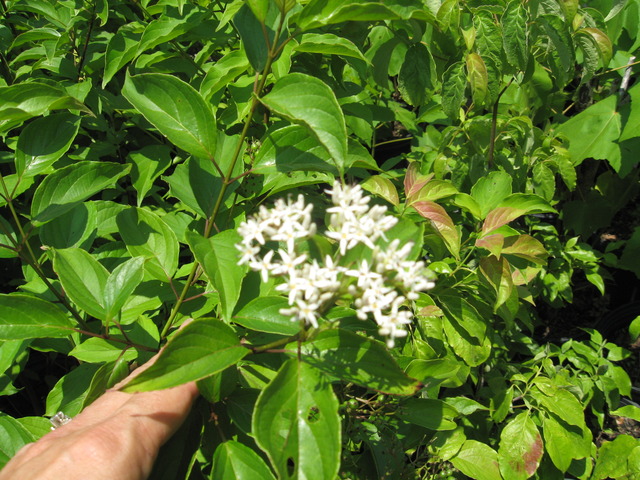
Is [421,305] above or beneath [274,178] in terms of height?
beneath

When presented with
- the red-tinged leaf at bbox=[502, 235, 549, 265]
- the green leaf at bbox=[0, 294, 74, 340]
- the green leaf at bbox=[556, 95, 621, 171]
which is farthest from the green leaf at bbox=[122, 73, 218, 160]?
the green leaf at bbox=[556, 95, 621, 171]

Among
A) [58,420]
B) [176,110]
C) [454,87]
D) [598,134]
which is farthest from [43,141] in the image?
[598,134]

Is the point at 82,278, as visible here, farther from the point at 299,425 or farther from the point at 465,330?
the point at 465,330

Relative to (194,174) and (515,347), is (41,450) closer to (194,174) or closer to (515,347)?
(194,174)

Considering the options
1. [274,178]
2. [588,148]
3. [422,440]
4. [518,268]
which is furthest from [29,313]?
[588,148]

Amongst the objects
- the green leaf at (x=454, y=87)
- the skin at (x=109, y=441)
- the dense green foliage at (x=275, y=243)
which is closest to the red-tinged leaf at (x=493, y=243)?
the dense green foliage at (x=275, y=243)
